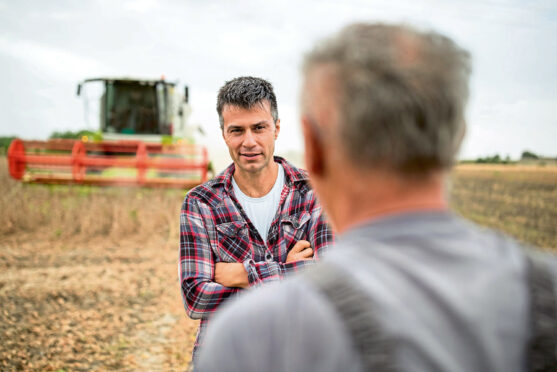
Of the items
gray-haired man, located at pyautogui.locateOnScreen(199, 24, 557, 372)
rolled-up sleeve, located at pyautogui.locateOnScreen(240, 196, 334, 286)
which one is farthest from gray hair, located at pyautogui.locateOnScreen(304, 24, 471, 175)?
rolled-up sleeve, located at pyautogui.locateOnScreen(240, 196, 334, 286)

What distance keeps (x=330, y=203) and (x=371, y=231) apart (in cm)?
12

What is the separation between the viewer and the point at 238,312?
2.41ft

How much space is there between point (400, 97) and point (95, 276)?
20.4 feet

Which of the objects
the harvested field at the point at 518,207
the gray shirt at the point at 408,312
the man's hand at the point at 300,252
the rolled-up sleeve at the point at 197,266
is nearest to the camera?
the gray shirt at the point at 408,312

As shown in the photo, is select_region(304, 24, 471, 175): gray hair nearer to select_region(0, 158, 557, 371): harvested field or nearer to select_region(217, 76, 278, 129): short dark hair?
select_region(0, 158, 557, 371): harvested field

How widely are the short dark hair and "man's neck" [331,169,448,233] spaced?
1576 millimetres

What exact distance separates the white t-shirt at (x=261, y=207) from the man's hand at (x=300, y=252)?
0.16 m

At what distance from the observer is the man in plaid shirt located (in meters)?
1.94

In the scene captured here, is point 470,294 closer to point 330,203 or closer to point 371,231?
point 371,231

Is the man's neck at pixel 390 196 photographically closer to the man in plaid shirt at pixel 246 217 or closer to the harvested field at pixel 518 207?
the man in plaid shirt at pixel 246 217

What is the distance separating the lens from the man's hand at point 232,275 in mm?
1934

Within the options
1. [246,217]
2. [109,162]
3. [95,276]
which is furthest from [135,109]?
[246,217]

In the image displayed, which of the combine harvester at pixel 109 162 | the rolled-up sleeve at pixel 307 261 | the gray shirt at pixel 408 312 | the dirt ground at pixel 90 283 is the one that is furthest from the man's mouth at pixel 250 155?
the combine harvester at pixel 109 162

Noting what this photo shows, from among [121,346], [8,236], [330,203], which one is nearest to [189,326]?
[121,346]
